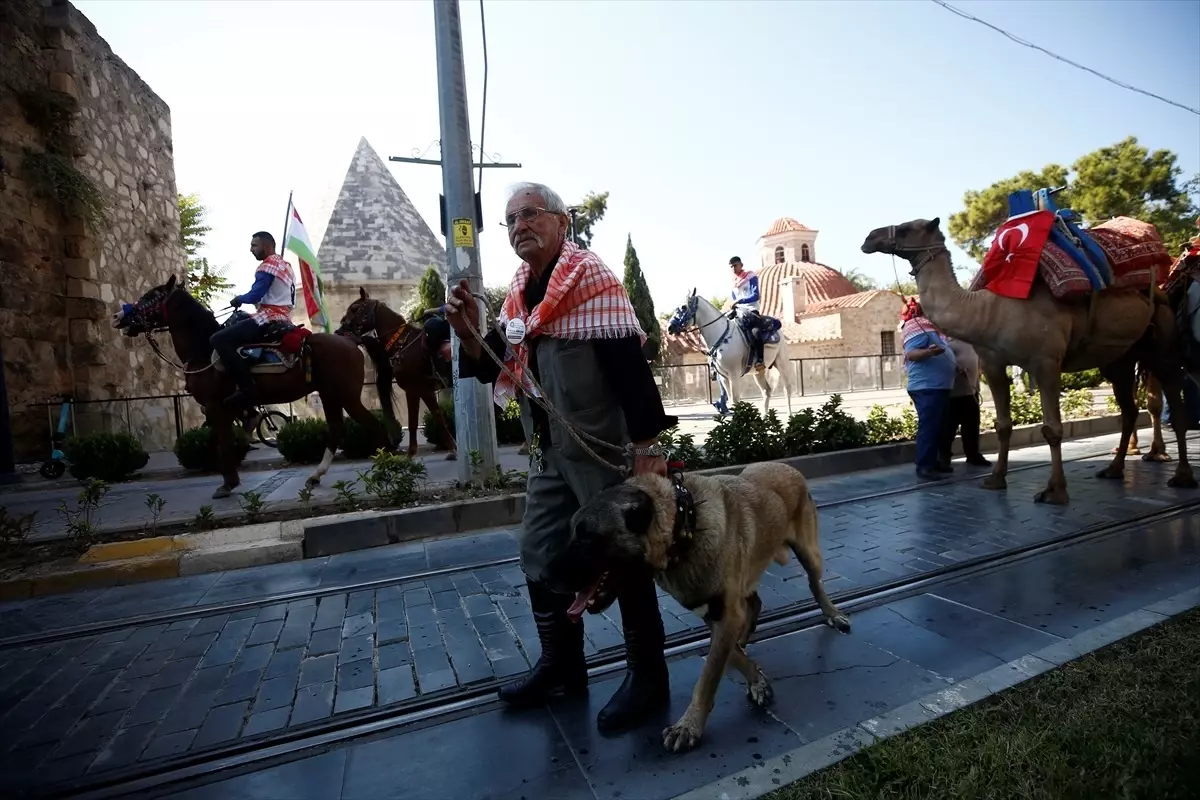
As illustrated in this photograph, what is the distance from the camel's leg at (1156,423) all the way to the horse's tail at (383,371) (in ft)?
37.0

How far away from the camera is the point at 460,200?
6.99 meters

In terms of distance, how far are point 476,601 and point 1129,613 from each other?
388 cm

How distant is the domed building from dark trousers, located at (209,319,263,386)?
19.1 meters

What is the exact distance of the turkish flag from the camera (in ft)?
19.3

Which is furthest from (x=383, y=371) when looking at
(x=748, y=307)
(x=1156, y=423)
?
(x=1156, y=423)

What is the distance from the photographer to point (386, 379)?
1085 centimetres

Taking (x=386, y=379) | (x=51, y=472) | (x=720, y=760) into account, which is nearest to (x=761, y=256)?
(x=386, y=379)

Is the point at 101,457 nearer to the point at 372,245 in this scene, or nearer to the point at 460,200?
the point at 460,200

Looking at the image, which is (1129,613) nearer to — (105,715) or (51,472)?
(105,715)

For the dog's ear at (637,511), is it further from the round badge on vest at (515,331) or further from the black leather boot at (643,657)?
the round badge on vest at (515,331)

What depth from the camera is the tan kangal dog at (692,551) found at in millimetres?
2184

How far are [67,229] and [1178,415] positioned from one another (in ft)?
59.2

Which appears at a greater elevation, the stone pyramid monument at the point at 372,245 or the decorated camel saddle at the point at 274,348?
the stone pyramid monument at the point at 372,245

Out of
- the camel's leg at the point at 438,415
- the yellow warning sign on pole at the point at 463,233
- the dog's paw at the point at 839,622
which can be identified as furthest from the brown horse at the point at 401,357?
the dog's paw at the point at 839,622
